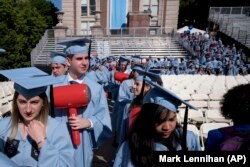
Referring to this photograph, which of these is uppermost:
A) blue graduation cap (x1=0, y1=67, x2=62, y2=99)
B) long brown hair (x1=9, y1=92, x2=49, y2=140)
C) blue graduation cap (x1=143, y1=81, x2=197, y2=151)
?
blue graduation cap (x1=0, y1=67, x2=62, y2=99)

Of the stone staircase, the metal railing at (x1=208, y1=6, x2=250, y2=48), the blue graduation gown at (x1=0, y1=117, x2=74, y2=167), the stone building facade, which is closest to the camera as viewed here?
the blue graduation gown at (x1=0, y1=117, x2=74, y2=167)

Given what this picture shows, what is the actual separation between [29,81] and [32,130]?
1.05 feet

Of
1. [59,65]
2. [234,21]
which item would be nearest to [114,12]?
[234,21]

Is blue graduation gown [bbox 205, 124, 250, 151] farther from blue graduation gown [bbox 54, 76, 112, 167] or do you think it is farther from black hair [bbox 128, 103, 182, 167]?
blue graduation gown [bbox 54, 76, 112, 167]

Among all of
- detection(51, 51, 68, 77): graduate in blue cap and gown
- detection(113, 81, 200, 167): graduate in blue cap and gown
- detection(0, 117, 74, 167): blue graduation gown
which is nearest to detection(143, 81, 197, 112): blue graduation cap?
detection(113, 81, 200, 167): graduate in blue cap and gown

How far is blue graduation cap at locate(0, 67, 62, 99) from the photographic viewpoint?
1.98 m

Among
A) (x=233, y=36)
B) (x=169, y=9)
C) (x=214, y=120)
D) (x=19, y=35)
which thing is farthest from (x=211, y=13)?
(x=214, y=120)

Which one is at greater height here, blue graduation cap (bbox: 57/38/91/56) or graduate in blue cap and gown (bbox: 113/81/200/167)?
blue graduation cap (bbox: 57/38/91/56)

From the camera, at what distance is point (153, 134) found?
2043 millimetres

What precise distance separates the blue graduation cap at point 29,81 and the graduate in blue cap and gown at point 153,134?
66 centimetres

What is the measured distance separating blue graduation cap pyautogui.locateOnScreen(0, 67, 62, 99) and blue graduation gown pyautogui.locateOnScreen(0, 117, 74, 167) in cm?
23

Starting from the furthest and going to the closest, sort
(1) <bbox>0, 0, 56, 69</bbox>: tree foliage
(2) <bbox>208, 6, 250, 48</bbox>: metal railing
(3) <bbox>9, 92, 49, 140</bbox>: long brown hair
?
(1) <bbox>0, 0, 56, 69</bbox>: tree foliage, (2) <bbox>208, 6, 250, 48</bbox>: metal railing, (3) <bbox>9, 92, 49, 140</bbox>: long brown hair

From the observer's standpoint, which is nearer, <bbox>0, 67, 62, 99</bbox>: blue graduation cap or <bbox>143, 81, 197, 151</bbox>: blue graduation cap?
<bbox>0, 67, 62, 99</bbox>: blue graduation cap

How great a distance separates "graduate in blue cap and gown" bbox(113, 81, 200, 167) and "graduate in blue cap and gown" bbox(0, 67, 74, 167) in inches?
16.8
